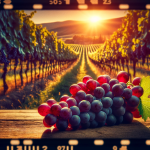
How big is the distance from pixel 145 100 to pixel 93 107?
→ 424mm

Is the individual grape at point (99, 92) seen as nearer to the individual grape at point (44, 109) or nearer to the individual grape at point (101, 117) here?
the individual grape at point (101, 117)

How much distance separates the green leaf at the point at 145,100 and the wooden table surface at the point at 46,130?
0.09m

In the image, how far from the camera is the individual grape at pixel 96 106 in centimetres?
126

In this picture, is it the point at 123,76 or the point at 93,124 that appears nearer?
the point at 93,124

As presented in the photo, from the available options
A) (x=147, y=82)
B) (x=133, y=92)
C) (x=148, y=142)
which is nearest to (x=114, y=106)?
(x=133, y=92)

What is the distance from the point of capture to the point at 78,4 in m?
1.14

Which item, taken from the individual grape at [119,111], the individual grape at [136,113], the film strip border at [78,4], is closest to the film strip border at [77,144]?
the individual grape at [119,111]

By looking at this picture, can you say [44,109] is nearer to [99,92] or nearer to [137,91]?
[99,92]

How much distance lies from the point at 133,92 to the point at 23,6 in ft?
3.57

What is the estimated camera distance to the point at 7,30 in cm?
791

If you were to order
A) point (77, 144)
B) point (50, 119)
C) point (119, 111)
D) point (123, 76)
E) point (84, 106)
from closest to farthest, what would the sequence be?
point (77, 144), point (50, 119), point (84, 106), point (119, 111), point (123, 76)

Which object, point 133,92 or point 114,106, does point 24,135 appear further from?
point 133,92

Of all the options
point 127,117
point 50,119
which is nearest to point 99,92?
point 127,117

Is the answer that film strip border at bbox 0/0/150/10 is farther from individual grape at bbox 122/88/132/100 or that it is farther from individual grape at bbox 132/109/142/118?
individual grape at bbox 132/109/142/118
